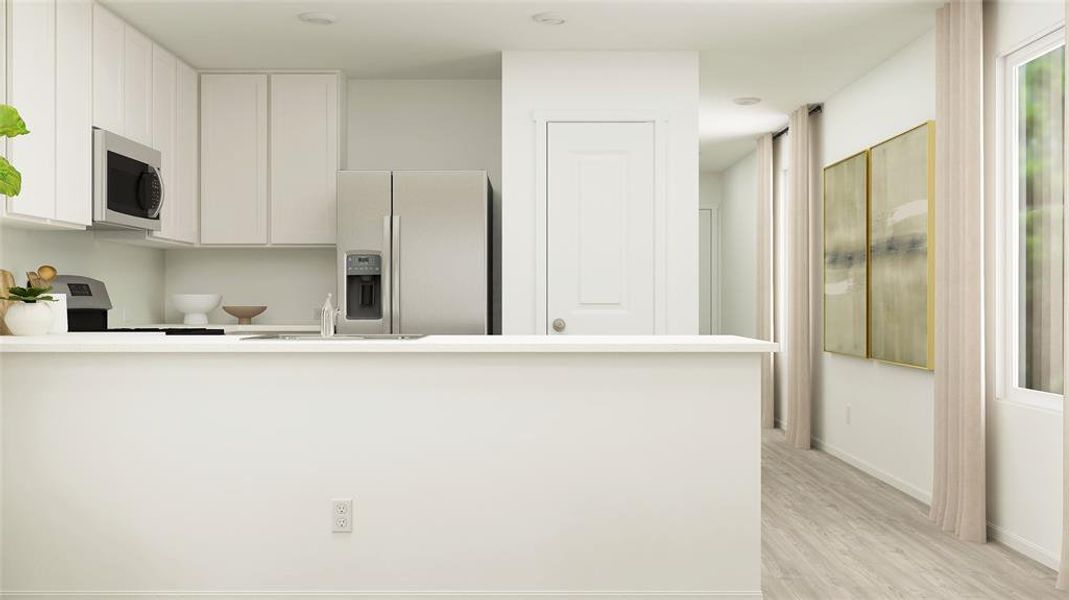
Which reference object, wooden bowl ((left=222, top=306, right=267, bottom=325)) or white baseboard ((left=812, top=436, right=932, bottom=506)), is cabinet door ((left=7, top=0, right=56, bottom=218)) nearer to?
wooden bowl ((left=222, top=306, right=267, bottom=325))

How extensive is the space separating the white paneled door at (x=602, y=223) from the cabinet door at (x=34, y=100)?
2.45 meters

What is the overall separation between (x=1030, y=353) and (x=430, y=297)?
296 centimetres

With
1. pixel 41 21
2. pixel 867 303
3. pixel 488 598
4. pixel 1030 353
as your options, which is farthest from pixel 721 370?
pixel 41 21

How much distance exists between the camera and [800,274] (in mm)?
5738

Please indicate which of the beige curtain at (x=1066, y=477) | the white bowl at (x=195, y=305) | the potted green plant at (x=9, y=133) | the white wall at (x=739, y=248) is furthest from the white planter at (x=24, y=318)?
the white wall at (x=739, y=248)

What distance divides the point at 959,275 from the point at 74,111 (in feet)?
13.9

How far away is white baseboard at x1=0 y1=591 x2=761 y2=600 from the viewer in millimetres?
2525

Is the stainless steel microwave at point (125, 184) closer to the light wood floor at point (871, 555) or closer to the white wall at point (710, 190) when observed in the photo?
the light wood floor at point (871, 555)

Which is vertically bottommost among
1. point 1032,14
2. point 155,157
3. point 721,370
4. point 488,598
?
point 488,598

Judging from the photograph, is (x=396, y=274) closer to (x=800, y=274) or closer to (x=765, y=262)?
(x=800, y=274)

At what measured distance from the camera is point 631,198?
430 centimetres

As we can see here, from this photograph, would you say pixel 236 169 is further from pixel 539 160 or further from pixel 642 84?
pixel 642 84

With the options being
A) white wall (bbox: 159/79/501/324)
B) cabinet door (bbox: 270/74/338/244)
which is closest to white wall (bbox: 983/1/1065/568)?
white wall (bbox: 159/79/501/324)

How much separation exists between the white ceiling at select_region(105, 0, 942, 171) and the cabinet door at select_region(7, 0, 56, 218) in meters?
0.52
